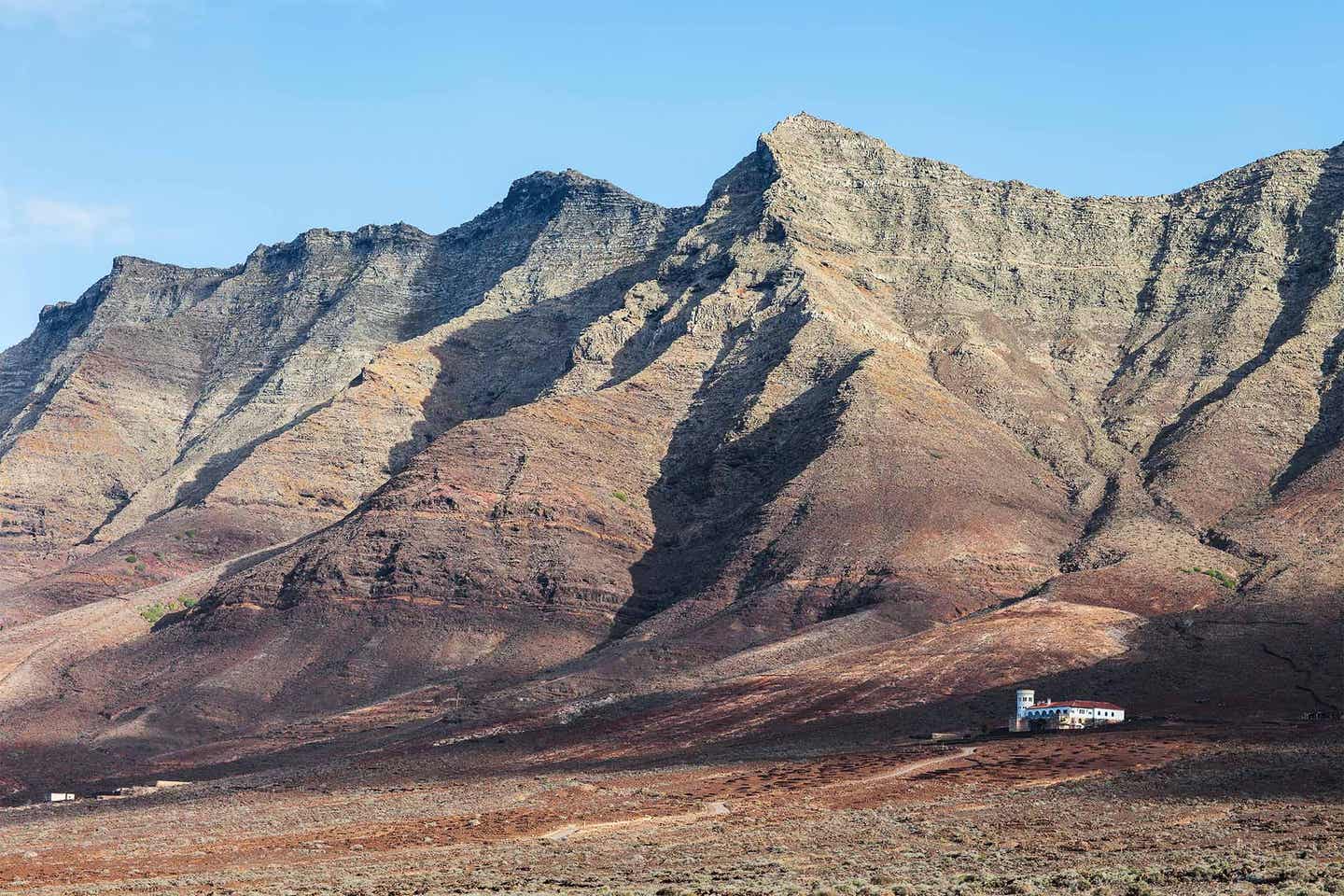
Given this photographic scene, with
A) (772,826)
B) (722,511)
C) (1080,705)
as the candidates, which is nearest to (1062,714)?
(1080,705)

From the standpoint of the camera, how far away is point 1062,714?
120m

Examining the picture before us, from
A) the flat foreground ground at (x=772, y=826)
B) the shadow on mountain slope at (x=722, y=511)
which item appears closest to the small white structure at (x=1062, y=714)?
the flat foreground ground at (x=772, y=826)

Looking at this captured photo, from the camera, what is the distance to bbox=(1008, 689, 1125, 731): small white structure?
119938 millimetres

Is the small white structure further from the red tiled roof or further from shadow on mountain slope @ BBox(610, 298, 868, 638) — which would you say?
shadow on mountain slope @ BBox(610, 298, 868, 638)

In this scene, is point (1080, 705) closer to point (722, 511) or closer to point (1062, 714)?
point (1062, 714)

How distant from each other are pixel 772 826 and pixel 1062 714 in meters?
40.1

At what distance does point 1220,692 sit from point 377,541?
8952 centimetres

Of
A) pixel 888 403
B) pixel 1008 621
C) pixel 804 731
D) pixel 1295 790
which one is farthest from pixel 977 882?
pixel 888 403

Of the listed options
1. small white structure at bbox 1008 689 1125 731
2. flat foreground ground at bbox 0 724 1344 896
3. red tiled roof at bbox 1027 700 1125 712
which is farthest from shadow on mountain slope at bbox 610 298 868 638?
flat foreground ground at bbox 0 724 1344 896

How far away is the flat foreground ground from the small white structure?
560cm

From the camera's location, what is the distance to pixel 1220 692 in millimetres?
128375

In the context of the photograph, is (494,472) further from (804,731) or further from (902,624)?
(804,731)

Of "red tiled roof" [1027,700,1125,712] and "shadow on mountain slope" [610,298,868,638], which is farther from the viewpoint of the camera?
"shadow on mountain slope" [610,298,868,638]

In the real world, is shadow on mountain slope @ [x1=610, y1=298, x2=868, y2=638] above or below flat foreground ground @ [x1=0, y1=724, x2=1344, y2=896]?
above
